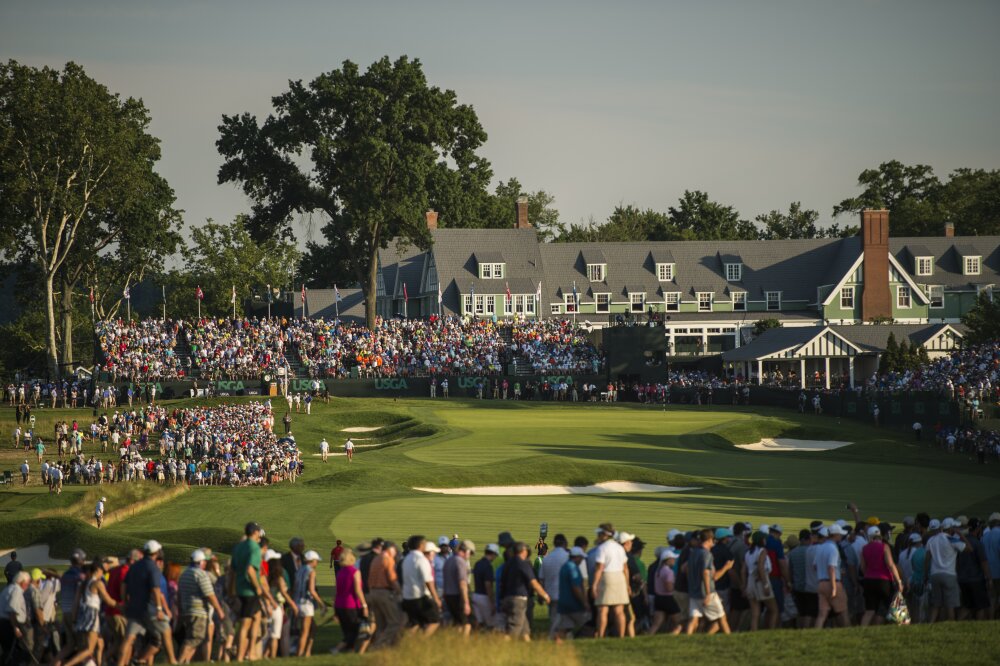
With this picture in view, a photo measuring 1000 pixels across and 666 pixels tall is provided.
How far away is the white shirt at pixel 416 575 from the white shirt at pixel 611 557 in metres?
2.14

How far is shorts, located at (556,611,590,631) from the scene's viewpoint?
16.7 m

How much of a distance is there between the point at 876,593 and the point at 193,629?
8.97 meters

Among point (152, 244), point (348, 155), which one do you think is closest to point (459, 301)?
point (348, 155)

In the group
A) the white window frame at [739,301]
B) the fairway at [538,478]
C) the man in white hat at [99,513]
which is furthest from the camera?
the white window frame at [739,301]

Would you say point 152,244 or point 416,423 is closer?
point 416,423

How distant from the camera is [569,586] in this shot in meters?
16.6

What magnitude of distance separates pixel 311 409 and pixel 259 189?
2448cm

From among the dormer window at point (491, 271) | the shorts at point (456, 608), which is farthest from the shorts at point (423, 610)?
the dormer window at point (491, 271)

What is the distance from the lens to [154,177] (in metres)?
84.6

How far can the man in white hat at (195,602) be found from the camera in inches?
639

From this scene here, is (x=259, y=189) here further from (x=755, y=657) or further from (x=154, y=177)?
(x=755, y=657)

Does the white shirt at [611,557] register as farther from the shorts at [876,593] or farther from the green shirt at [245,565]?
the green shirt at [245,565]

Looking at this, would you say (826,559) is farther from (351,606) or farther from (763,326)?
(763,326)

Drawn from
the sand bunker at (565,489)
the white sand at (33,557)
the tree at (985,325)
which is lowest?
the white sand at (33,557)
